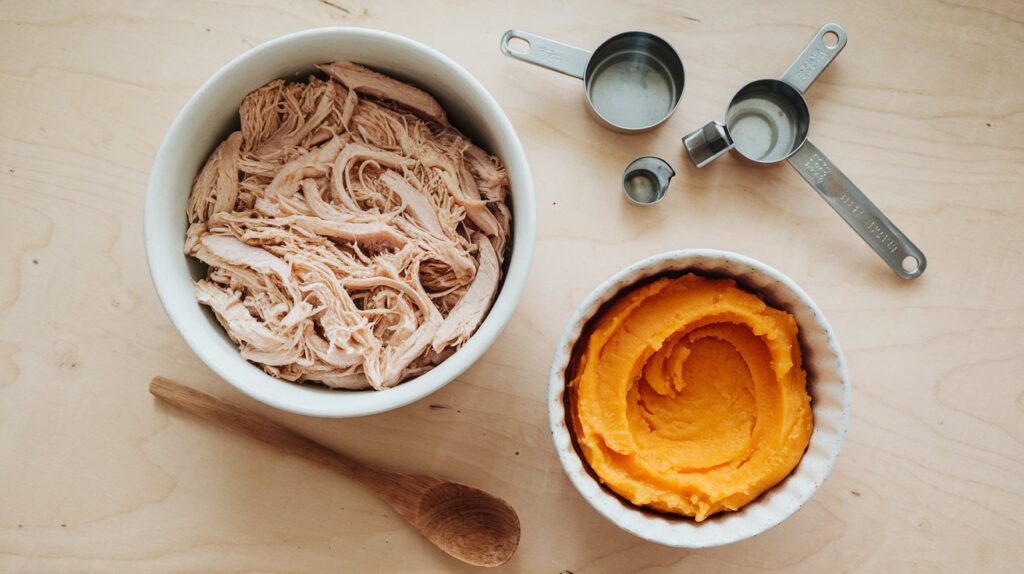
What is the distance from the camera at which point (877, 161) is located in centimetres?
174

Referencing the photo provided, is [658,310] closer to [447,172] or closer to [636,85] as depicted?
[447,172]

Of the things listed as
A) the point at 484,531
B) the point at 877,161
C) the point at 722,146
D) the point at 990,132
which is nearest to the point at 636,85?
the point at 722,146

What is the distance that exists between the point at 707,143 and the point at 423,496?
1051 millimetres

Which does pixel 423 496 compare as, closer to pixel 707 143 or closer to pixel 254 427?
pixel 254 427

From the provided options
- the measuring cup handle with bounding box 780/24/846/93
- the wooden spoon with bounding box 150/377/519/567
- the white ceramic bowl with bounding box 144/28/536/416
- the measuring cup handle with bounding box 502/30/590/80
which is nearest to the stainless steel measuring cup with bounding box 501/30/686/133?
the measuring cup handle with bounding box 502/30/590/80

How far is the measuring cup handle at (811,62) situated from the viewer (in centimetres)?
171

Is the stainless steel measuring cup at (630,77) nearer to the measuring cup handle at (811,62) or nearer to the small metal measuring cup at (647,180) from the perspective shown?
the small metal measuring cup at (647,180)

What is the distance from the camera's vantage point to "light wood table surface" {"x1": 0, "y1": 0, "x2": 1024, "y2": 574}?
1.67 metres

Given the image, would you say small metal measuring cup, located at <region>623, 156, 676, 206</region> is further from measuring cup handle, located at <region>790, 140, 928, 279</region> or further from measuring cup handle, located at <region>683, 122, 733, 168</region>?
measuring cup handle, located at <region>790, 140, 928, 279</region>

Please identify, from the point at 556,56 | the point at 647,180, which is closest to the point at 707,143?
the point at 647,180

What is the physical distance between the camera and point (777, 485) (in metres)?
1.43

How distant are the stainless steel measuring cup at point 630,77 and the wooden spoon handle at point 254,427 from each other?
1010 millimetres

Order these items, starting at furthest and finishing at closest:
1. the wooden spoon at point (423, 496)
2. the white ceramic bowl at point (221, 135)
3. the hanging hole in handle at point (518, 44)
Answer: the hanging hole in handle at point (518, 44), the wooden spoon at point (423, 496), the white ceramic bowl at point (221, 135)

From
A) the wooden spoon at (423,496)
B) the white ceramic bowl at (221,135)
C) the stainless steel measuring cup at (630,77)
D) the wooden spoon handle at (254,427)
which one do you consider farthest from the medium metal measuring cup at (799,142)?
the wooden spoon handle at (254,427)
